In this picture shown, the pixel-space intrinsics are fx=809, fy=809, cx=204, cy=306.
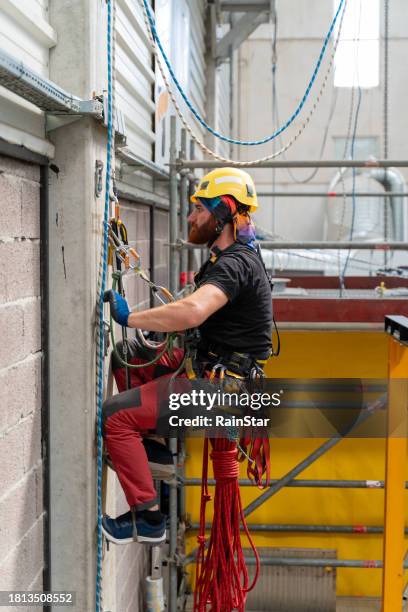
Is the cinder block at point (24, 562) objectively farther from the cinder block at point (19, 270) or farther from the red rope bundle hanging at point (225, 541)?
the red rope bundle hanging at point (225, 541)

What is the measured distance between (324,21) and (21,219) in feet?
56.0

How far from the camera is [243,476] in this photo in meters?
6.93

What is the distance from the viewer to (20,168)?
9.86 feet

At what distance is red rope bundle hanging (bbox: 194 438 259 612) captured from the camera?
435 cm

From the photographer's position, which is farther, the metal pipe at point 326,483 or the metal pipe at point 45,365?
the metal pipe at point 326,483

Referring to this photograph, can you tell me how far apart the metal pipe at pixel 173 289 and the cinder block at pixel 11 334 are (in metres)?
2.86

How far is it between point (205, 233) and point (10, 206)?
4.96ft

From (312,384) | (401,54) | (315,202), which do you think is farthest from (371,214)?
(312,384)

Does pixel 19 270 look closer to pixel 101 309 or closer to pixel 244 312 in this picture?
pixel 101 309

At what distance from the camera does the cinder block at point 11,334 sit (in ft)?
9.29

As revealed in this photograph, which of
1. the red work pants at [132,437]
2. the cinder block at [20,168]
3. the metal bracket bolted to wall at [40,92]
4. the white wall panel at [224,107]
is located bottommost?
the red work pants at [132,437]

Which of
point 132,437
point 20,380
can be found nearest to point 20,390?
point 20,380

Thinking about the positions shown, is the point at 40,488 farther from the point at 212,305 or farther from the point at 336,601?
the point at 336,601

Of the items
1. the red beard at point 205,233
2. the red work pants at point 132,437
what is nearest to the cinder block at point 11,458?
the red work pants at point 132,437
